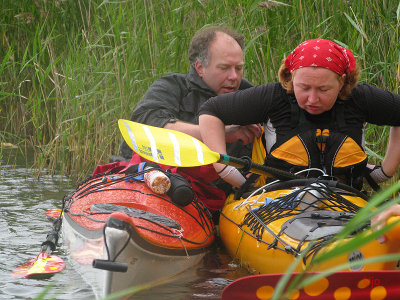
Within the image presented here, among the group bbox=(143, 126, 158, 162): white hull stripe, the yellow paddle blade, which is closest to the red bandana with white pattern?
the yellow paddle blade

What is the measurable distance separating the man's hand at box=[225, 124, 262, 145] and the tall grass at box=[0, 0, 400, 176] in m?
0.83

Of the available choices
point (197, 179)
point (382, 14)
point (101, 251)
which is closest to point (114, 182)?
point (197, 179)

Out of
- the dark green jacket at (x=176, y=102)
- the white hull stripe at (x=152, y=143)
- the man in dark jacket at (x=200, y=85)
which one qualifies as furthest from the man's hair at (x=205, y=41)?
the white hull stripe at (x=152, y=143)

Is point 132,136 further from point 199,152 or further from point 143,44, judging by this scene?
point 143,44

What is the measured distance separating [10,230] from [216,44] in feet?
5.95

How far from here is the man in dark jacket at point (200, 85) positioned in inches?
172

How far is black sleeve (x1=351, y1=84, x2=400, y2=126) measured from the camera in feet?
11.8

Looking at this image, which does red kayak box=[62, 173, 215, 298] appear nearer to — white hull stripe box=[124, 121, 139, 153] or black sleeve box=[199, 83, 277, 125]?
white hull stripe box=[124, 121, 139, 153]

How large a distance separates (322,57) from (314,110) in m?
0.27

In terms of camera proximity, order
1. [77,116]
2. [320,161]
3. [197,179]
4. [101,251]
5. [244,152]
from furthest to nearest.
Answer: [77,116] < [244,152] < [197,179] < [320,161] < [101,251]

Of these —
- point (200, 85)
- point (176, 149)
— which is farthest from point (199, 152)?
point (200, 85)

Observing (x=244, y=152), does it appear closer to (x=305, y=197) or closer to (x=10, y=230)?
(x=305, y=197)

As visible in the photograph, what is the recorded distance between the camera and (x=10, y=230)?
4.51 meters

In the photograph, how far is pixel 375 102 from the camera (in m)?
3.59
